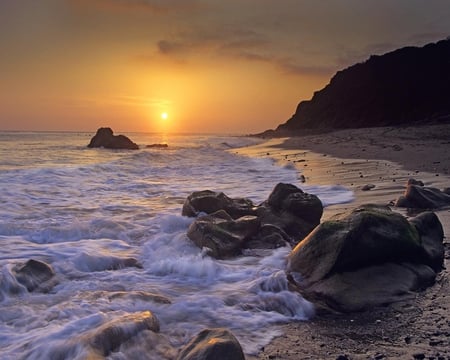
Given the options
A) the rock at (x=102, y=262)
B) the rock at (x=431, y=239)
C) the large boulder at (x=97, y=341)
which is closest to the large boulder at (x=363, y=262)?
the rock at (x=431, y=239)

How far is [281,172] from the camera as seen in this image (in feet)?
55.0

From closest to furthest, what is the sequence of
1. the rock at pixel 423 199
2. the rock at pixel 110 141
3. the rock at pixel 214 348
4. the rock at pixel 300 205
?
the rock at pixel 214 348 → the rock at pixel 300 205 → the rock at pixel 423 199 → the rock at pixel 110 141

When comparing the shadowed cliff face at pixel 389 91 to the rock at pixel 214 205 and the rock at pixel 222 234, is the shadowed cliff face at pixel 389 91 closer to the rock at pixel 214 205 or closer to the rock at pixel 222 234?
the rock at pixel 214 205

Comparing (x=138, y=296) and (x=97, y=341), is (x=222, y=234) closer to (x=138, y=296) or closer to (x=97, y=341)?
(x=138, y=296)

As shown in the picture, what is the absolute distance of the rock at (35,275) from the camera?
5012 millimetres

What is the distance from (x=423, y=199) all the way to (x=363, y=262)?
3.78m

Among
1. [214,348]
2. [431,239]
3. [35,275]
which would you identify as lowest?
[35,275]

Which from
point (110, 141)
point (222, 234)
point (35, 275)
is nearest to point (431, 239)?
point (222, 234)

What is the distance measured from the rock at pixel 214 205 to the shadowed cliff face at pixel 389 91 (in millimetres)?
43839

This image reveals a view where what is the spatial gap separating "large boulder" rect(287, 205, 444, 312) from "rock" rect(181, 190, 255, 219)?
2.78m

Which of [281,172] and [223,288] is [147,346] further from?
[281,172]

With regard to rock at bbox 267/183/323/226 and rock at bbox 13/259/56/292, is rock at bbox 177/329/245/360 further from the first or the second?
rock at bbox 267/183/323/226

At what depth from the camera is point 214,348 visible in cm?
306

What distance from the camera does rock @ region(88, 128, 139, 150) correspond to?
42312mm
